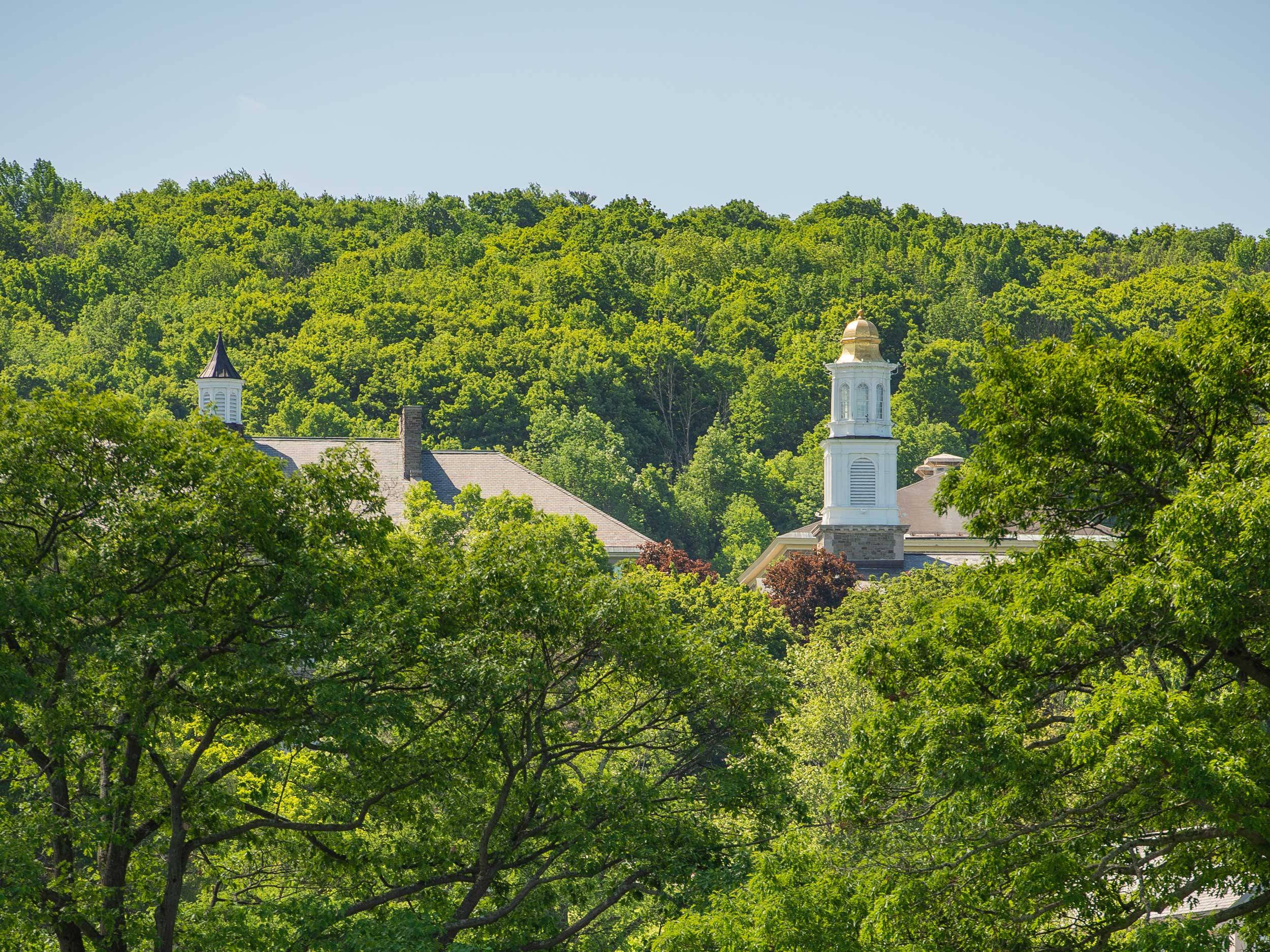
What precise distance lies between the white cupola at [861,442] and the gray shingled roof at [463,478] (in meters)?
8.49

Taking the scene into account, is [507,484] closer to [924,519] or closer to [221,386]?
[221,386]

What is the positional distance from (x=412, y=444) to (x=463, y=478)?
2.31 meters

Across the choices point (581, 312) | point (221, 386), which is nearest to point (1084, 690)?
point (221, 386)

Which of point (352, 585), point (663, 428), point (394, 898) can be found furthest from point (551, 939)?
point (663, 428)

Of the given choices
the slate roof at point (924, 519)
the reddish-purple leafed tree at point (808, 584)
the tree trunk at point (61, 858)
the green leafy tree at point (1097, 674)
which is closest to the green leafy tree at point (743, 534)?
the slate roof at point (924, 519)

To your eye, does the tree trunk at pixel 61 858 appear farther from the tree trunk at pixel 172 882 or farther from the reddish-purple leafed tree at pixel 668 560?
the reddish-purple leafed tree at pixel 668 560

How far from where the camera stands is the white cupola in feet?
221

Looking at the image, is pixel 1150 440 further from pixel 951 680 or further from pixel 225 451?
pixel 225 451

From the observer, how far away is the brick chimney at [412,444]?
6362 centimetres

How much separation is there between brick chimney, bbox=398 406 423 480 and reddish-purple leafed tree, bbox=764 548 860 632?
13.7m

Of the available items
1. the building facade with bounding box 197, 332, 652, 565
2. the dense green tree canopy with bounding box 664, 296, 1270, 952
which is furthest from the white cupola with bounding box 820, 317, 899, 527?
the dense green tree canopy with bounding box 664, 296, 1270, 952

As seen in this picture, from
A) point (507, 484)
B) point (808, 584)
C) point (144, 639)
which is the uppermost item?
point (507, 484)

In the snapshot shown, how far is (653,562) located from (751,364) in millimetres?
52162

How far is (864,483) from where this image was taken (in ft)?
222
